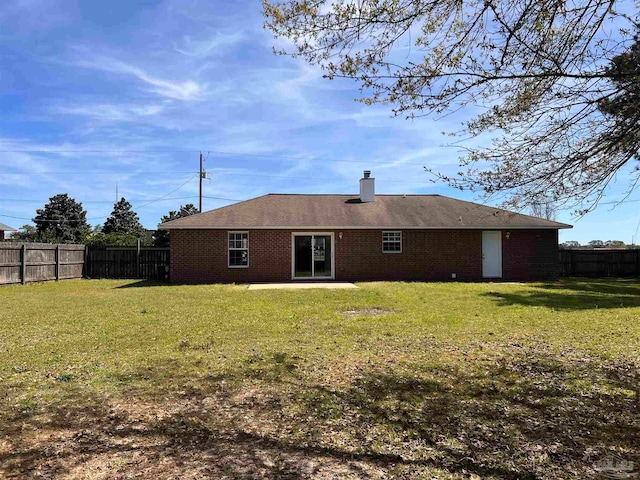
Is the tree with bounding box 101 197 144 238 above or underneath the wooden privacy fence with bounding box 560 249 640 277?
above

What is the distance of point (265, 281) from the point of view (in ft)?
61.3

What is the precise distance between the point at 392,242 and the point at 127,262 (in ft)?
41.6

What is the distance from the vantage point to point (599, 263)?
23469mm

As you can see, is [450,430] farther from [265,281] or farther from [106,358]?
[265,281]

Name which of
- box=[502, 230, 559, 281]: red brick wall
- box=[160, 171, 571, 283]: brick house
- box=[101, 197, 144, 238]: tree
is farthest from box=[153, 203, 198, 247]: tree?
box=[502, 230, 559, 281]: red brick wall

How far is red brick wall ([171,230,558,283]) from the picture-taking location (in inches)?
730

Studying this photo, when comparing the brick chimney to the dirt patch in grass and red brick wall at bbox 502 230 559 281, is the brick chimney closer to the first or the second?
red brick wall at bbox 502 230 559 281

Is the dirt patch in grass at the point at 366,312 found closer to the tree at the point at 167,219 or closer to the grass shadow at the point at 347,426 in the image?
the grass shadow at the point at 347,426

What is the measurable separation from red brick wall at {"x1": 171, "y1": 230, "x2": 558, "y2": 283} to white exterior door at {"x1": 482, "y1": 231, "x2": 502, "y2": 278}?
208 millimetres

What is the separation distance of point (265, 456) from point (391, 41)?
409cm

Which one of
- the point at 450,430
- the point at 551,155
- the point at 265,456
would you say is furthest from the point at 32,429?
the point at 551,155

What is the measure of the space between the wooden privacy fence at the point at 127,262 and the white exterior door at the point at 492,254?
14.4m

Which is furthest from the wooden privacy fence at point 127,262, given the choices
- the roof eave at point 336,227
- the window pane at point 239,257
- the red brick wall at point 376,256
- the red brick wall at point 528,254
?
the red brick wall at point 528,254

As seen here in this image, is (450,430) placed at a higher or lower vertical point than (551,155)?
lower
